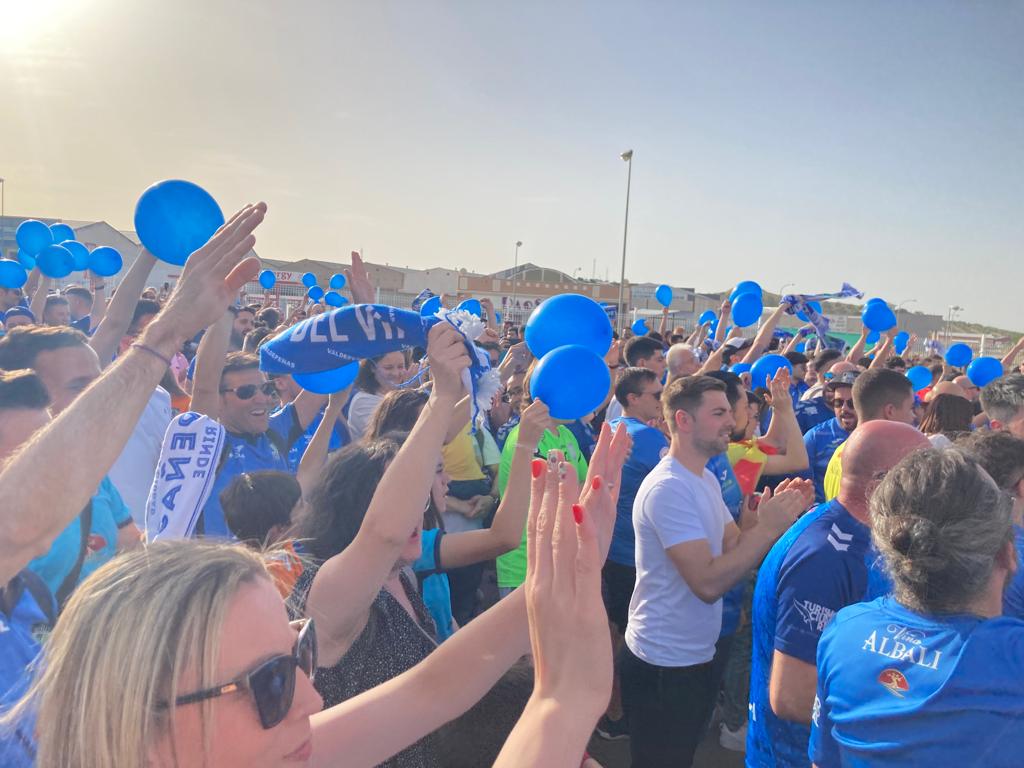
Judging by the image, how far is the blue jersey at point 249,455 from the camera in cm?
313

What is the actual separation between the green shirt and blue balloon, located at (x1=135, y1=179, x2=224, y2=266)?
1.63 metres

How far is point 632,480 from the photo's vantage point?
4051 millimetres

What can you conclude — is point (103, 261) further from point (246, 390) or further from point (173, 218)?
point (173, 218)

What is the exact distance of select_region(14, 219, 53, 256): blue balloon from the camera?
7973 millimetres

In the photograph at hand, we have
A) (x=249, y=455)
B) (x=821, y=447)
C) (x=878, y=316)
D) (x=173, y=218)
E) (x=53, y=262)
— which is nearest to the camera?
(x=173, y=218)

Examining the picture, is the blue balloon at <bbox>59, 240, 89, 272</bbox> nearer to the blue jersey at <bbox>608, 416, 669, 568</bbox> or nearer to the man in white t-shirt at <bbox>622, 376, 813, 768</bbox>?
the blue jersey at <bbox>608, 416, 669, 568</bbox>

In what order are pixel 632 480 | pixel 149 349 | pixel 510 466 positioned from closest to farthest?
pixel 149 349
pixel 510 466
pixel 632 480

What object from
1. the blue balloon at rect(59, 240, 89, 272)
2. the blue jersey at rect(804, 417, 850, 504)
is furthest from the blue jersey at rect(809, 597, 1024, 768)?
the blue balloon at rect(59, 240, 89, 272)

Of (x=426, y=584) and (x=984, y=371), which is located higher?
(x=984, y=371)

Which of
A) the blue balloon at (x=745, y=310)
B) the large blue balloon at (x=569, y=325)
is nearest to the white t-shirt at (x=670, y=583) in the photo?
the large blue balloon at (x=569, y=325)

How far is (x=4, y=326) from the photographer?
648cm

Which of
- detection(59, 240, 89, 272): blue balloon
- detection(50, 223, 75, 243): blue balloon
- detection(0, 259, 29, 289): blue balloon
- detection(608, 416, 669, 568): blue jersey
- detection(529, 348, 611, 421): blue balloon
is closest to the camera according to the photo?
detection(529, 348, 611, 421): blue balloon

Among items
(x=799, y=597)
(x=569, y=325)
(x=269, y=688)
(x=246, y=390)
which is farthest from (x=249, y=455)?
(x=799, y=597)

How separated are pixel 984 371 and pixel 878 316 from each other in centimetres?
177
